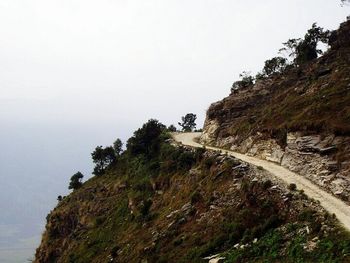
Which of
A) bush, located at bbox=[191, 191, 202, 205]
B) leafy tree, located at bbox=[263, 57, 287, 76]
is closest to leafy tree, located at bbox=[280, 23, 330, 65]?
leafy tree, located at bbox=[263, 57, 287, 76]

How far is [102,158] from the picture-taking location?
305ft

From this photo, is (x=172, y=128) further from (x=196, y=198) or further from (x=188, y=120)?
(x=196, y=198)

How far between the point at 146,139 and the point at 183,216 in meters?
37.1

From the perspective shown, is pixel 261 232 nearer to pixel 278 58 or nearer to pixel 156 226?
pixel 156 226

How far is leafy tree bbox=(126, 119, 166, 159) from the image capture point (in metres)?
83.3

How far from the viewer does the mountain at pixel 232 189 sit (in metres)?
36.3

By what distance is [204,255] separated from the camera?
3888 cm

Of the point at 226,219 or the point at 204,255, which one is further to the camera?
the point at 226,219

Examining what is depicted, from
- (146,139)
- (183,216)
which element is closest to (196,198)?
(183,216)

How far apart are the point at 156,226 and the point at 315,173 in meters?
19.5

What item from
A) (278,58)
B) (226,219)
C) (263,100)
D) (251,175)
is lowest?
(226,219)

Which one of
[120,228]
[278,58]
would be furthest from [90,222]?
[278,58]

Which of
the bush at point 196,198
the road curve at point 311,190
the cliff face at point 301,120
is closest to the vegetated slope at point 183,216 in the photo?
the bush at point 196,198

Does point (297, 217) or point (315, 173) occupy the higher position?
point (315, 173)
